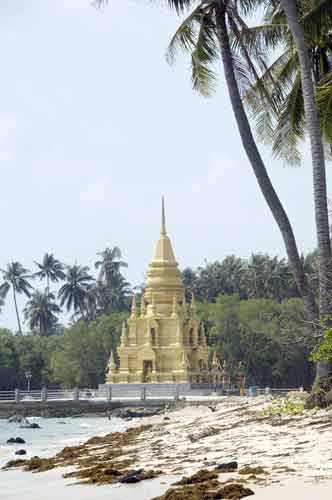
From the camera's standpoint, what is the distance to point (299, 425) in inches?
610

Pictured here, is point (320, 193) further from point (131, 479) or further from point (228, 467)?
point (131, 479)

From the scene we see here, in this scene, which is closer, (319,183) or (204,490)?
(204,490)

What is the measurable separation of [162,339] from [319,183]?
153 ft

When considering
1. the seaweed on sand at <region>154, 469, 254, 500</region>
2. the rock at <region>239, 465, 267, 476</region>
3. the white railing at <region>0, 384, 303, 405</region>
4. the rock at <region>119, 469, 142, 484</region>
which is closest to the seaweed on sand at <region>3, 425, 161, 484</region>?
the rock at <region>119, 469, 142, 484</region>

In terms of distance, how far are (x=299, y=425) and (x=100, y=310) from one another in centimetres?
8452

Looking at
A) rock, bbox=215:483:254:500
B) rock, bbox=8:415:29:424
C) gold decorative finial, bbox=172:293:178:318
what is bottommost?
rock, bbox=215:483:254:500

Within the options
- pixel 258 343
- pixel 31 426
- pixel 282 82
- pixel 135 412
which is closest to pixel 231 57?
pixel 282 82

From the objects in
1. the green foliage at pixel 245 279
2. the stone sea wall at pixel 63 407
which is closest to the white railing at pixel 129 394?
the stone sea wall at pixel 63 407

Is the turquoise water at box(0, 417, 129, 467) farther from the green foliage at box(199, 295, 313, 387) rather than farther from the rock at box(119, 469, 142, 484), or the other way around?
the green foliage at box(199, 295, 313, 387)

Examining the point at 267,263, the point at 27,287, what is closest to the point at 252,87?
the point at 267,263

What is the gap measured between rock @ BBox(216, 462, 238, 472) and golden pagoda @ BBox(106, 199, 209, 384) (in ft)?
158

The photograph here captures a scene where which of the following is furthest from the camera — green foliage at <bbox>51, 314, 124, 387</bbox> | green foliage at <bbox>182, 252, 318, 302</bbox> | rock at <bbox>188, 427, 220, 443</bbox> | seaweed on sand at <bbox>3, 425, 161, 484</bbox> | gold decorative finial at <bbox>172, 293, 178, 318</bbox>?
green foliage at <bbox>182, 252, 318, 302</bbox>

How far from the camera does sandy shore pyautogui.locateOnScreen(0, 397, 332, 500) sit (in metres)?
10.6

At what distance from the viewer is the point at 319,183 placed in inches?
697
